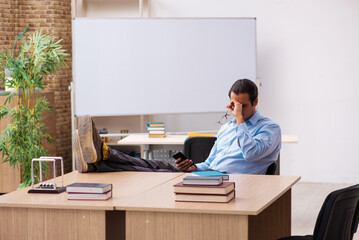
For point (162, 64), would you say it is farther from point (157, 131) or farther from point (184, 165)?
point (184, 165)

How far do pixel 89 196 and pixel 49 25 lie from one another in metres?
5.40

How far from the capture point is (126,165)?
3766mm

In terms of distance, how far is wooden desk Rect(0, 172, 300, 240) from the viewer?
245 cm

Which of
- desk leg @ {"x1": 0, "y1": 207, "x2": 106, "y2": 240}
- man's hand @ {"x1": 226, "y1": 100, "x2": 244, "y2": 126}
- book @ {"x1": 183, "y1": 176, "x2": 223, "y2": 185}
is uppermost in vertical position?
man's hand @ {"x1": 226, "y1": 100, "x2": 244, "y2": 126}

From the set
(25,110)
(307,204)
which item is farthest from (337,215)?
(25,110)

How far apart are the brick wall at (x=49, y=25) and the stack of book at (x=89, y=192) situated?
491 cm

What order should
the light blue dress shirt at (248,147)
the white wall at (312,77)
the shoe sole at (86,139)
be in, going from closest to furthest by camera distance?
1. the shoe sole at (86,139)
2. the light blue dress shirt at (248,147)
3. the white wall at (312,77)

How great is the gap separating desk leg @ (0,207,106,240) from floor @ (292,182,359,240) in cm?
265

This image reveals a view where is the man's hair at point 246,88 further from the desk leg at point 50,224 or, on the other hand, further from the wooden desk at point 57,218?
the desk leg at point 50,224

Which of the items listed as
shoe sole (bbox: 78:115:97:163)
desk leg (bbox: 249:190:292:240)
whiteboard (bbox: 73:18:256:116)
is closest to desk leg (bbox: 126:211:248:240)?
desk leg (bbox: 249:190:292:240)

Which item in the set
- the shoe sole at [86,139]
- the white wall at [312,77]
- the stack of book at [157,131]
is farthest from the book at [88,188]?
the white wall at [312,77]

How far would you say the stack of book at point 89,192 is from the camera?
2.64 metres

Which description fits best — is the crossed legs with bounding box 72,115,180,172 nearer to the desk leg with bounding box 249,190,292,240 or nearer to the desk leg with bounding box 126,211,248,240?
the desk leg with bounding box 249,190,292,240

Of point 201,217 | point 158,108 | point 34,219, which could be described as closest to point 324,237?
point 201,217
